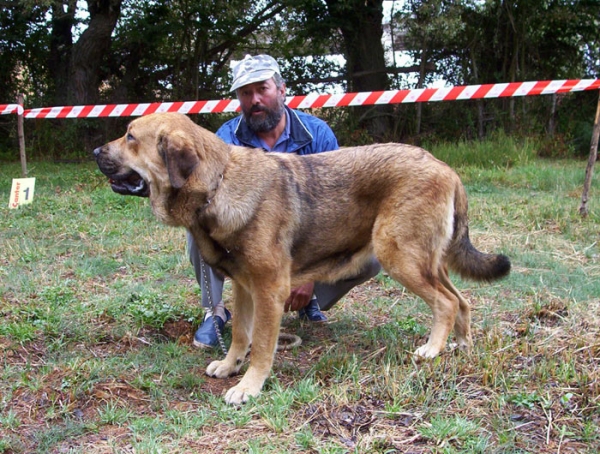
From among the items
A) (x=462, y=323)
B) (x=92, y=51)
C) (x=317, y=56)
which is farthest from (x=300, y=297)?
(x=92, y=51)

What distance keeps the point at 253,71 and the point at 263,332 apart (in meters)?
2.08

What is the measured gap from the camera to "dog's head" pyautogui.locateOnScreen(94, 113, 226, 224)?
3398mm

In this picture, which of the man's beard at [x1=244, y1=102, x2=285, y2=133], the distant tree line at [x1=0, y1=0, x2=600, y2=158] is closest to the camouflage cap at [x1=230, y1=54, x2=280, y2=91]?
the man's beard at [x1=244, y1=102, x2=285, y2=133]

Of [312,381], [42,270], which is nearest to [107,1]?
[42,270]

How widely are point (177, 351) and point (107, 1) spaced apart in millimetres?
11957

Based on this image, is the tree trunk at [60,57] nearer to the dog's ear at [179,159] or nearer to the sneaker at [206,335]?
the sneaker at [206,335]

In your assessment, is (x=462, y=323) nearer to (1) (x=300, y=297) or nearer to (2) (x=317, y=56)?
(1) (x=300, y=297)

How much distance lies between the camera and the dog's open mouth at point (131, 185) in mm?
3645

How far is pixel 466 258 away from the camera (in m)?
3.93

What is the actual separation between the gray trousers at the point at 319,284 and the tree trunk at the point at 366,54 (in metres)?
9.92

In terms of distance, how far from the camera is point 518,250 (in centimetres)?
615

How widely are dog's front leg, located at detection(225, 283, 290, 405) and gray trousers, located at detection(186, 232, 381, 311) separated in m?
0.85

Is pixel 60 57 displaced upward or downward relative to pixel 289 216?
upward

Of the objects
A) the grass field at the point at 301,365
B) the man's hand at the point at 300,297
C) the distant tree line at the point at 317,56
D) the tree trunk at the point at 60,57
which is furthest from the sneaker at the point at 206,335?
the tree trunk at the point at 60,57
